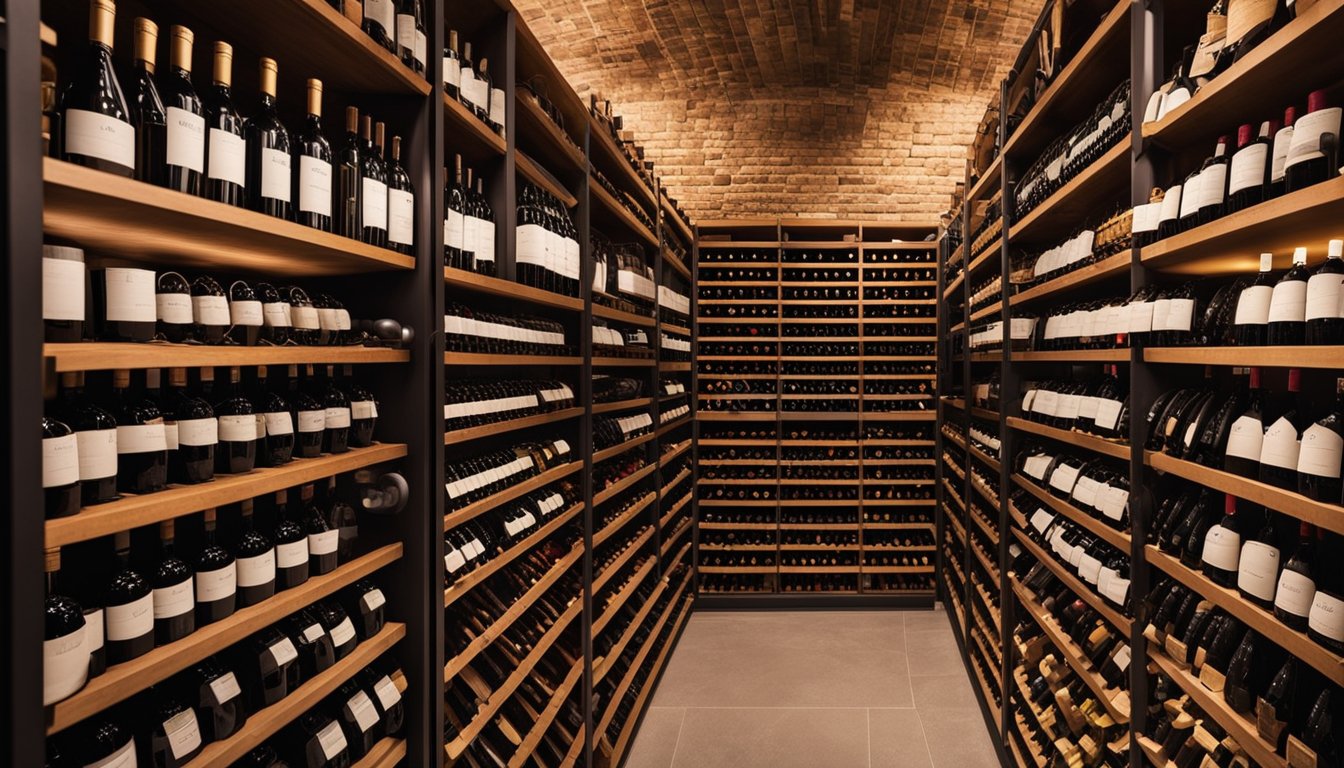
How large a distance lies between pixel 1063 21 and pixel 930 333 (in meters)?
3.73

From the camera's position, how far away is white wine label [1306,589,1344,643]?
1436 millimetres

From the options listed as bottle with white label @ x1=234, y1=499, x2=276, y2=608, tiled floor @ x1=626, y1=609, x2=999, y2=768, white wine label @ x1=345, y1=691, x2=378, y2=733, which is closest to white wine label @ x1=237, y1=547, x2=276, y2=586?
bottle with white label @ x1=234, y1=499, x2=276, y2=608

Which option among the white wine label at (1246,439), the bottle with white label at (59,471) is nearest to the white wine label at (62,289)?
the bottle with white label at (59,471)

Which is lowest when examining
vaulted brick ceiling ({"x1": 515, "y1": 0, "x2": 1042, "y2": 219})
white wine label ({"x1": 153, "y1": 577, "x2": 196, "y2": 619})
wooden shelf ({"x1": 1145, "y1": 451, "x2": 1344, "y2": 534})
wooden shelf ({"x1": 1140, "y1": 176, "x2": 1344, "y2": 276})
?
white wine label ({"x1": 153, "y1": 577, "x2": 196, "y2": 619})

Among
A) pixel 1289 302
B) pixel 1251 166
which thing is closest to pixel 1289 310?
pixel 1289 302

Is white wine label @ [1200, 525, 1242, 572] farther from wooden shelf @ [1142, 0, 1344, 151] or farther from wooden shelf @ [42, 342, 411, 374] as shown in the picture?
wooden shelf @ [42, 342, 411, 374]

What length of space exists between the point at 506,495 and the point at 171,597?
49.7 inches

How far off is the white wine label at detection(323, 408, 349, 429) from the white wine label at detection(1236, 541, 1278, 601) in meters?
2.05

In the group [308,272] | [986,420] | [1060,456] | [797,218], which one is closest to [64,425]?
[308,272]

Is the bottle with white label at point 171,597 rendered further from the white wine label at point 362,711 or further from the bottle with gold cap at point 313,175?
the bottle with gold cap at point 313,175

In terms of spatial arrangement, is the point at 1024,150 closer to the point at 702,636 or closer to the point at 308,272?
the point at 308,272

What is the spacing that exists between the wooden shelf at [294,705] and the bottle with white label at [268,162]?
95 centimetres

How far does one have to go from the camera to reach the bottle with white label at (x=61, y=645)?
1031 mm

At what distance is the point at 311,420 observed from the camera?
1681 millimetres
